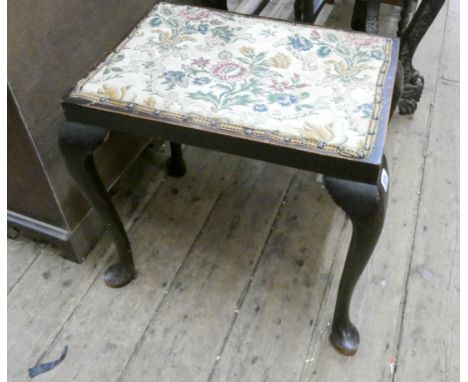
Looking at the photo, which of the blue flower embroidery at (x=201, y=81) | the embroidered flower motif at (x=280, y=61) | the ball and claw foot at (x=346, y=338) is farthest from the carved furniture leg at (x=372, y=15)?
the ball and claw foot at (x=346, y=338)

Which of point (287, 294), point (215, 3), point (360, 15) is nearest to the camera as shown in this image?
point (287, 294)

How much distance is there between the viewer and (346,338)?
3.42ft

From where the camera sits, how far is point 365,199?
0.78 meters

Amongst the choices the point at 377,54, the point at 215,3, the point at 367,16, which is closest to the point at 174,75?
the point at 377,54

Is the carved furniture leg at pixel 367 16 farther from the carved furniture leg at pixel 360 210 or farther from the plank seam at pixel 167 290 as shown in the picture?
the carved furniture leg at pixel 360 210

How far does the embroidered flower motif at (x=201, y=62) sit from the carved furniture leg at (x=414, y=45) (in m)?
0.67

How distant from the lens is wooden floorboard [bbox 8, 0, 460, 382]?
105 cm

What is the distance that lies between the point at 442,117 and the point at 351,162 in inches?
36.3

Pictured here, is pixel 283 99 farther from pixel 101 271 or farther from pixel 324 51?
pixel 101 271

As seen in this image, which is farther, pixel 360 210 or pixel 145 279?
pixel 145 279

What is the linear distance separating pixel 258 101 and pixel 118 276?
0.55 m
